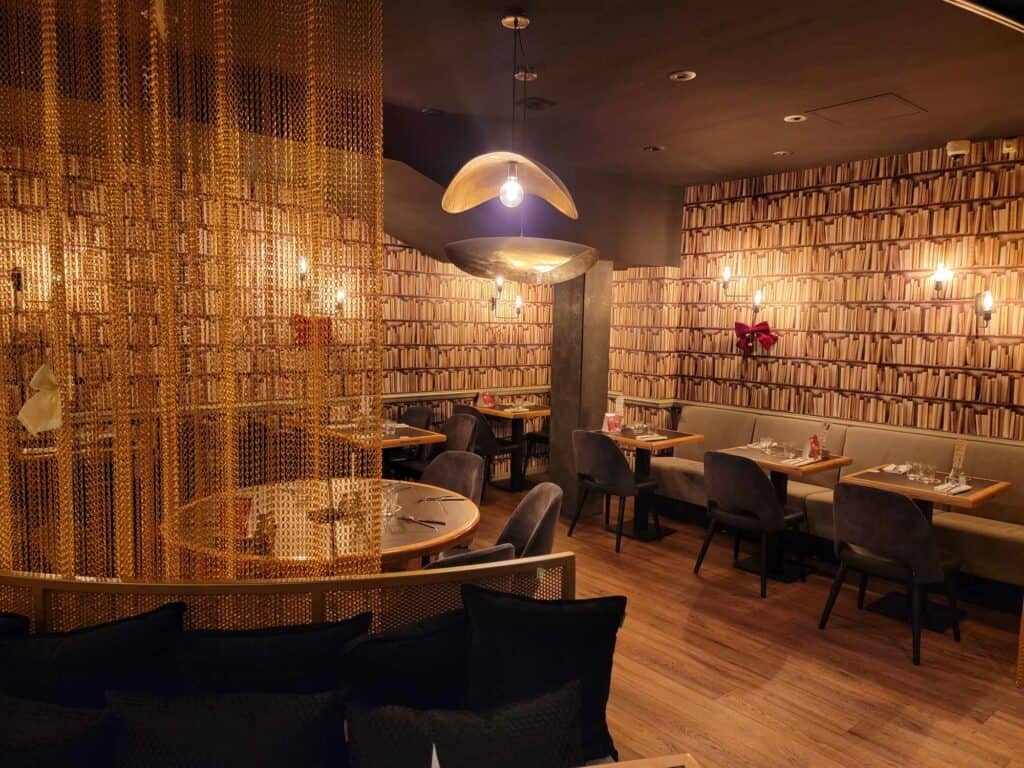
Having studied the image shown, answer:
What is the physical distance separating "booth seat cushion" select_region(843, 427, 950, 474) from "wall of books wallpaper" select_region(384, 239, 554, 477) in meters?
3.15

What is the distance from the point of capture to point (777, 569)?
17.4ft

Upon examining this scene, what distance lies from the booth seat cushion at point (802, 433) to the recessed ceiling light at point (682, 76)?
120 inches

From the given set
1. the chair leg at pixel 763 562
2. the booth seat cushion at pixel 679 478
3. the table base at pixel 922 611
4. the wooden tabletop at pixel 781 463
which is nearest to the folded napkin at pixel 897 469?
the wooden tabletop at pixel 781 463

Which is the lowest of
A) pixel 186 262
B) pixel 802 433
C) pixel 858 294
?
pixel 802 433

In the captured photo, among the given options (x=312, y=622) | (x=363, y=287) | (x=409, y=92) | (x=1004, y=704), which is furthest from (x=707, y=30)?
(x=1004, y=704)

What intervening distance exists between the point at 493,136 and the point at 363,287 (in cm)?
326

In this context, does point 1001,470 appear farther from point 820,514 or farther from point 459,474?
point 459,474

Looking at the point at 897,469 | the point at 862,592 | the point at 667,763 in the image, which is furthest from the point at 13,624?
the point at 897,469

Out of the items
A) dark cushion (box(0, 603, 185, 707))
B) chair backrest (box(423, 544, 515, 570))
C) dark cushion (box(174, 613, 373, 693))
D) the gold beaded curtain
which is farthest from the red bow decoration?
dark cushion (box(0, 603, 185, 707))

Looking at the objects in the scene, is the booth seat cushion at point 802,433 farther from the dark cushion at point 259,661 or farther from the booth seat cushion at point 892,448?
the dark cushion at point 259,661

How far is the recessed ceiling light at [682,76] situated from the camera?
13.1ft

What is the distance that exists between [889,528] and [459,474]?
97.3 inches

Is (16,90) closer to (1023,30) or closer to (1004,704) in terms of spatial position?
(1023,30)

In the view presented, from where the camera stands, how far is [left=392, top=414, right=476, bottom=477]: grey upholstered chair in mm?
6637
